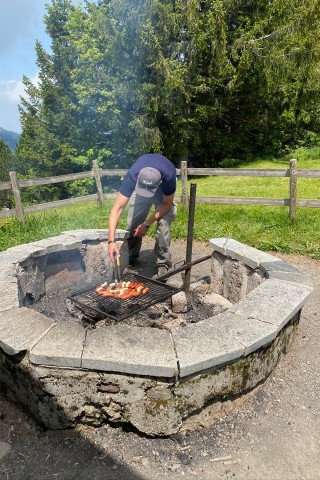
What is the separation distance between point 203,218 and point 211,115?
10.4m

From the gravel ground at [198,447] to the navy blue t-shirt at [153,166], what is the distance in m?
2.10

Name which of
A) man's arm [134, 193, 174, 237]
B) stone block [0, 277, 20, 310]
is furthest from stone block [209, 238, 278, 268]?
stone block [0, 277, 20, 310]

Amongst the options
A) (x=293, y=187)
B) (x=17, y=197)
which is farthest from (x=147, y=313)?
(x=17, y=197)

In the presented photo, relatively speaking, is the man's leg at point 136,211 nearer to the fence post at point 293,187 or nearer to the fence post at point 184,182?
the fence post at point 184,182

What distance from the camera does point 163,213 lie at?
400 centimetres

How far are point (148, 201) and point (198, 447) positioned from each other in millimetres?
2782

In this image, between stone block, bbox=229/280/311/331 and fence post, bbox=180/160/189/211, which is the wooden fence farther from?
stone block, bbox=229/280/311/331

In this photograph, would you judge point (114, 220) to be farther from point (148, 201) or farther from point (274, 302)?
point (274, 302)

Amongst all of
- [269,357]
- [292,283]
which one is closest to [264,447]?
[269,357]

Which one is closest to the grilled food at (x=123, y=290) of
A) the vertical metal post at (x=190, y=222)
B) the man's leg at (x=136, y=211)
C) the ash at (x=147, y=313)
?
the ash at (x=147, y=313)

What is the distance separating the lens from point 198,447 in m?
2.14

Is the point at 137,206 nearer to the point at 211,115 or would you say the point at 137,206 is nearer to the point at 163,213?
the point at 163,213

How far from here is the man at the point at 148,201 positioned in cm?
318

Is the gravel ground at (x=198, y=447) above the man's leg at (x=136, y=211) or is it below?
below
